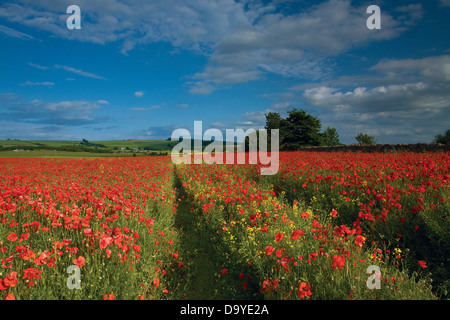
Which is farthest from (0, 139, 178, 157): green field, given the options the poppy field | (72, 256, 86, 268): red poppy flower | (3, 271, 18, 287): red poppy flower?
(3, 271, 18, 287): red poppy flower

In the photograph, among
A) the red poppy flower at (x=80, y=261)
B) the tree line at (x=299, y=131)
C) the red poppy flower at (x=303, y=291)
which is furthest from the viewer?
the tree line at (x=299, y=131)

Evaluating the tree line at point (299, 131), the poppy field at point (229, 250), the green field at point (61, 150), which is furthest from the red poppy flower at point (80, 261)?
the green field at point (61, 150)

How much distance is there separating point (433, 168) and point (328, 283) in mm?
7666

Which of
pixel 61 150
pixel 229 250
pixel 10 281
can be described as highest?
pixel 61 150

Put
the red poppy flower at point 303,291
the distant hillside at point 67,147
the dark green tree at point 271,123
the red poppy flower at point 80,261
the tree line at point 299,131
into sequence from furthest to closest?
the distant hillside at point 67,147
the dark green tree at point 271,123
the tree line at point 299,131
the red poppy flower at point 80,261
the red poppy flower at point 303,291

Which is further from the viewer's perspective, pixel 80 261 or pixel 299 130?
pixel 299 130

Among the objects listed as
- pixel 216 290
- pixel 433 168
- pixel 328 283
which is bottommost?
pixel 216 290

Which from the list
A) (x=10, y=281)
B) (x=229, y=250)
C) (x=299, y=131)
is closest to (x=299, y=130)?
(x=299, y=131)

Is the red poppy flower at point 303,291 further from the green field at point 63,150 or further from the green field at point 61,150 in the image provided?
the green field at point 61,150

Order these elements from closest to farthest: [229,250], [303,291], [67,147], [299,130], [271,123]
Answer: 1. [303,291]
2. [229,250]
3. [299,130]
4. [271,123]
5. [67,147]

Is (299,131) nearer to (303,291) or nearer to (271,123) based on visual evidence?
(271,123)
